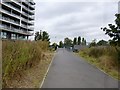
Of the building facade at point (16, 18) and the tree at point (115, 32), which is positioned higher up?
the building facade at point (16, 18)

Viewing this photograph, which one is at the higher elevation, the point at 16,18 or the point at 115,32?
the point at 16,18

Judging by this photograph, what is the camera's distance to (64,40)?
136500 millimetres

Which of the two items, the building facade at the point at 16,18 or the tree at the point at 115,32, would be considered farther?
the building facade at the point at 16,18

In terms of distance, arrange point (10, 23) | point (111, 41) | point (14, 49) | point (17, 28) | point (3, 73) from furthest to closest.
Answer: point (17, 28) → point (10, 23) → point (111, 41) → point (14, 49) → point (3, 73)

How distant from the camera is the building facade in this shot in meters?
68.0

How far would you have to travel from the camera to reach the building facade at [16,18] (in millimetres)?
67988

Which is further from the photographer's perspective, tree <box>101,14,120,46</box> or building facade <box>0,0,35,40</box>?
building facade <box>0,0,35,40</box>

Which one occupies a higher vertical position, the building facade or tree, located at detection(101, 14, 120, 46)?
the building facade

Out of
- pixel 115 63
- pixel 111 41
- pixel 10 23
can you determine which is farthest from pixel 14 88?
pixel 10 23

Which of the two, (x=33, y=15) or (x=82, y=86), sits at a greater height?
(x=33, y=15)

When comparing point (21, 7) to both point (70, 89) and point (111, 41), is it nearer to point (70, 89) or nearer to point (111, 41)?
point (111, 41)

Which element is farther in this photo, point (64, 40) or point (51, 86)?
point (64, 40)

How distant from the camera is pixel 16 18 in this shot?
7738cm

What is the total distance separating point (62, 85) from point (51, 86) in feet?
1.83
